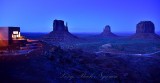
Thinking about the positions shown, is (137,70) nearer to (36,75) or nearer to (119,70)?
(119,70)

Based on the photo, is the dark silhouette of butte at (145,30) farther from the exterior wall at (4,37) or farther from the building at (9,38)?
the exterior wall at (4,37)

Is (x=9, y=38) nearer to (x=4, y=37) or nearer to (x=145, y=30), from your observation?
(x=4, y=37)

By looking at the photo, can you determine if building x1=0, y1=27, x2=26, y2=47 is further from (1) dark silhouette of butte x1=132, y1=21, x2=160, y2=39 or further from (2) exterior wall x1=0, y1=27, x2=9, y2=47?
(1) dark silhouette of butte x1=132, y1=21, x2=160, y2=39

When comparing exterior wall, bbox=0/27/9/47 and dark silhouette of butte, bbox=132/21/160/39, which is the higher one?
dark silhouette of butte, bbox=132/21/160/39

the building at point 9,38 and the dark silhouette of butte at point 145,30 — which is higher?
the dark silhouette of butte at point 145,30

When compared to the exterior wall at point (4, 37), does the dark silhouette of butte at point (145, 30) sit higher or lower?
higher

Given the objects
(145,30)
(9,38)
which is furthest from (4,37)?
(145,30)

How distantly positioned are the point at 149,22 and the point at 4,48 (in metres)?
133

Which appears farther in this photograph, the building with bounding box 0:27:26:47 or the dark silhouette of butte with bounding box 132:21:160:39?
the dark silhouette of butte with bounding box 132:21:160:39

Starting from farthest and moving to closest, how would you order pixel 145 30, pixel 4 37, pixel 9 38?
pixel 145 30 < pixel 9 38 < pixel 4 37

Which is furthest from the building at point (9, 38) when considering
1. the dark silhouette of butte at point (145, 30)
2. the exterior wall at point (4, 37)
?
the dark silhouette of butte at point (145, 30)

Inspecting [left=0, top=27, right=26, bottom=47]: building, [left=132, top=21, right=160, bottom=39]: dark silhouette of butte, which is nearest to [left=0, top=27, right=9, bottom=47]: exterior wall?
[left=0, top=27, right=26, bottom=47]: building

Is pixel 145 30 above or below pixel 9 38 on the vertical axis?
above

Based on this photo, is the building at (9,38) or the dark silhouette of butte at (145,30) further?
the dark silhouette of butte at (145,30)
